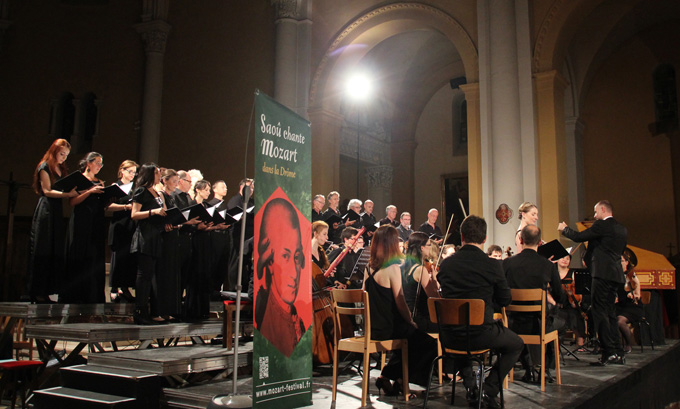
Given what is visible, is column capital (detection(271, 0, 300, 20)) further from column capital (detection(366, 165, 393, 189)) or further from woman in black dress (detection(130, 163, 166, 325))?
woman in black dress (detection(130, 163, 166, 325))

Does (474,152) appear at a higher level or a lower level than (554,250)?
higher

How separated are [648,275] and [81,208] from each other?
7384mm

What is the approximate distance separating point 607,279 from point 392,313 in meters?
2.69

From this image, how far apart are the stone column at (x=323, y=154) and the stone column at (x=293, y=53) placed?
32cm

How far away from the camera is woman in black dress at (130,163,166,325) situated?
184 inches

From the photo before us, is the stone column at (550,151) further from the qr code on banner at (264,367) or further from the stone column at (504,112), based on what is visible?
the qr code on banner at (264,367)

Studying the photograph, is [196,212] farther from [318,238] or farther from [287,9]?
[287,9]

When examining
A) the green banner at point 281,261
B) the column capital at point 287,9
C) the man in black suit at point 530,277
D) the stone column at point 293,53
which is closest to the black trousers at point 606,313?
the man in black suit at point 530,277

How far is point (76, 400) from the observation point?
375cm

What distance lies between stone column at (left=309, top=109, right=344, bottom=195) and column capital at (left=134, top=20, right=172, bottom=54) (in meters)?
4.47

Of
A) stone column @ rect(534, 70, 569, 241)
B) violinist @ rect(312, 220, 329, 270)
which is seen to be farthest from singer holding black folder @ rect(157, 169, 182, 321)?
stone column @ rect(534, 70, 569, 241)

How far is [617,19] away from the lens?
11.3m

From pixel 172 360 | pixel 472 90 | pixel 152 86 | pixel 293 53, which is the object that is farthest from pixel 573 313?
pixel 152 86

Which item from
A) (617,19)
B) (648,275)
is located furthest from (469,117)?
(617,19)
